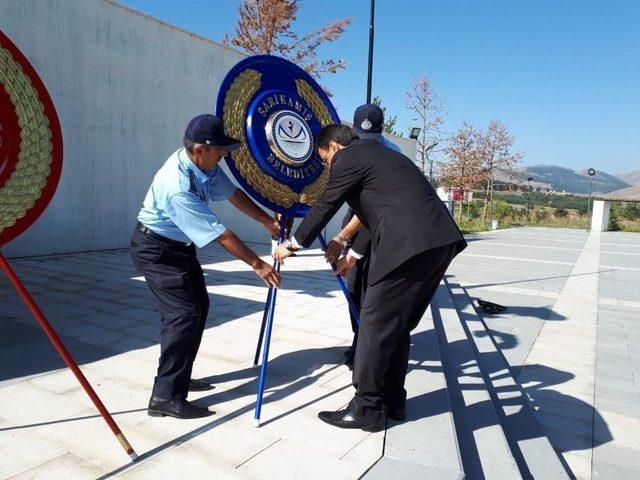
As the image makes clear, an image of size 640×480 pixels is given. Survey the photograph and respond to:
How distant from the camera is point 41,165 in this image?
98.0 inches

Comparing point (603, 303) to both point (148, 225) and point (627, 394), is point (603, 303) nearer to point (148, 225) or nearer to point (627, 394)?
point (627, 394)

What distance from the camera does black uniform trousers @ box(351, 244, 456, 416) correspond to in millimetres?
2535

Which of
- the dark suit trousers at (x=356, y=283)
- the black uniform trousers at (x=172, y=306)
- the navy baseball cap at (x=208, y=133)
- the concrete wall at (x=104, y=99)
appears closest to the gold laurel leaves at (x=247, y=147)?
the navy baseball cap at (x=208, y=133)

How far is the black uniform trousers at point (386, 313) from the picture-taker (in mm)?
2535

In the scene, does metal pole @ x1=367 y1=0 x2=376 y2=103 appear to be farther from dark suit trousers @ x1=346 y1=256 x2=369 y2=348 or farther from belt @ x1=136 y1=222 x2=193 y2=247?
belt @ x1=136 y1=222 x2=193 y2=247

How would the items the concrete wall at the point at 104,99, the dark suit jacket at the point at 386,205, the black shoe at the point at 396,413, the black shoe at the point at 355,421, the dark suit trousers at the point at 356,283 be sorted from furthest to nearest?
1. the concrete wall at the point at 104,99
2. the dark suit trousers at the point at 356,283
3. the black shoe at the point at 396,413
4. the black shoe at the point at 355,421
5. the dark suit jacket at the point at 386,205

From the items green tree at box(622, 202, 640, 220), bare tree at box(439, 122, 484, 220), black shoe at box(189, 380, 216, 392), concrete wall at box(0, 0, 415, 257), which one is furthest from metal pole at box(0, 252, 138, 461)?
green tree at box(622, 202, 640, 220)

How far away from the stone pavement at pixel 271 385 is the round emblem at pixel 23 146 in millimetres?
1097

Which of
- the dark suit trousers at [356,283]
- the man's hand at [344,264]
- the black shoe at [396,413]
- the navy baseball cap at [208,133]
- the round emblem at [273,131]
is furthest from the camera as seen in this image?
the dark suit trousers at [356,283]

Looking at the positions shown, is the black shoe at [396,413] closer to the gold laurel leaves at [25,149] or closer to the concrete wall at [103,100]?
the gold laurel leaves at [25,149]

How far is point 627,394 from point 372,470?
2662mm

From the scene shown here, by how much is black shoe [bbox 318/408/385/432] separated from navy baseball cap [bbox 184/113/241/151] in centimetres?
153

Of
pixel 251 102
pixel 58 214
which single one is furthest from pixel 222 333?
pixel 58 214

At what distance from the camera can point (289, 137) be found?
3225 millimetres
